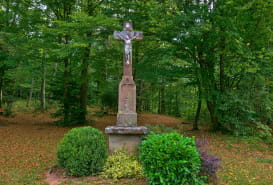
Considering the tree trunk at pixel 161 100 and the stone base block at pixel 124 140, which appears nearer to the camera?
the stone base block at pixel 124 140

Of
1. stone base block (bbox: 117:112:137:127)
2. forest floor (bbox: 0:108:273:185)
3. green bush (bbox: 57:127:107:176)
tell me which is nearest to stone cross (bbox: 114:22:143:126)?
stone base block (bbox: 117:112:137:127)

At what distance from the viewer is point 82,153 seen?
5.10 metres

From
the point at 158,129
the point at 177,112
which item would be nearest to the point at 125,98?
the point at 158,129

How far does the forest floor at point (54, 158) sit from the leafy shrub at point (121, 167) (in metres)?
0.16

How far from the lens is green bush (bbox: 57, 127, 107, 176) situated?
16.8ft

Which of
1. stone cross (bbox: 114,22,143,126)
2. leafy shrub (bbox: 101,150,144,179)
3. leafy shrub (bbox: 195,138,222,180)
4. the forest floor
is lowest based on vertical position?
the forest floor

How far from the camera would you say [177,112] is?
77.4ft

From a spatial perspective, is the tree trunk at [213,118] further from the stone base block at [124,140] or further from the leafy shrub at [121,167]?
the leafy shrub at [121,167]

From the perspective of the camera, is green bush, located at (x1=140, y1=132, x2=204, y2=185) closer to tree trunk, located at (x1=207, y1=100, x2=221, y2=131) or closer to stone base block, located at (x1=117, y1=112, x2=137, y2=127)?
stone base block, located at (x1=117, y1=112, x2=137, y2=127)

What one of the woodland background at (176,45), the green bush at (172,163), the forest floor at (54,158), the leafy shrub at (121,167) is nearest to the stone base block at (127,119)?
the leafy shrub at (121,167)

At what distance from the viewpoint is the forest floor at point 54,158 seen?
520cm

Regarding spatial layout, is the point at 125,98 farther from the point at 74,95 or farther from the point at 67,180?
the point at 74,95

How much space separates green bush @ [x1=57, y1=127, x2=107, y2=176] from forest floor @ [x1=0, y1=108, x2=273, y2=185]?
9.2 inches

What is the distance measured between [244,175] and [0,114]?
16.5 metres
